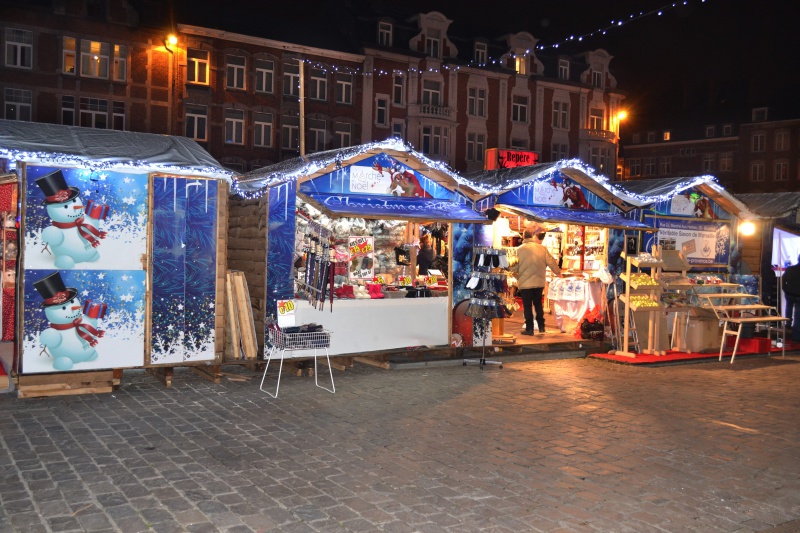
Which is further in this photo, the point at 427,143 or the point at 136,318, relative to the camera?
the point at 427,143

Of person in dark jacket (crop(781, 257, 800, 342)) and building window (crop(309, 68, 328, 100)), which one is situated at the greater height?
building window (crop(309, 68, 328, 100))

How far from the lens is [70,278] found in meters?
8.14

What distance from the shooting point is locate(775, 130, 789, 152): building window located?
47188mm

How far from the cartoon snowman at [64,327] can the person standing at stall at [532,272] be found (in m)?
7.34

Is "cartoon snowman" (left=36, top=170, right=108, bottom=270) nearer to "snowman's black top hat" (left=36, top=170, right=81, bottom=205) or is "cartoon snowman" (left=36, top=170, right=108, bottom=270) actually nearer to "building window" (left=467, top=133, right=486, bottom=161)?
"snowman's black top hat" (left=36, top=170, right=81, bottom=205)

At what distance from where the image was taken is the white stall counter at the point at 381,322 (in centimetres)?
982

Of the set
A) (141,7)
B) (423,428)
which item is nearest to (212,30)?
(141,7)

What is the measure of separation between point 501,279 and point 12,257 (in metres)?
6.81

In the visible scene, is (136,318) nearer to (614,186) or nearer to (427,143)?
(614,186)

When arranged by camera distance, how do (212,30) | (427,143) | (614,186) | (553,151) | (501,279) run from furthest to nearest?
(553,151)
(427,143)
(212,30)
(614,186)
(501,279)

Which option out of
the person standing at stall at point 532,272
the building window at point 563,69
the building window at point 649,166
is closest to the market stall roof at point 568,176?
the person standing at stall at point 532,272

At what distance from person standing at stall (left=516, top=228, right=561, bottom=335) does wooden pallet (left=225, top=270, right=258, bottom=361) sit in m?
5.33

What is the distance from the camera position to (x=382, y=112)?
3162 centimetres

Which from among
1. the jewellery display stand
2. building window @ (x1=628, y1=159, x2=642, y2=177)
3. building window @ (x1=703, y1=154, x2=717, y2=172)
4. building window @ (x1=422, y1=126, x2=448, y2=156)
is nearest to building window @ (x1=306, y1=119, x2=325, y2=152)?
building window @ (x1=422, y1=126, x2=448, y2=156)
